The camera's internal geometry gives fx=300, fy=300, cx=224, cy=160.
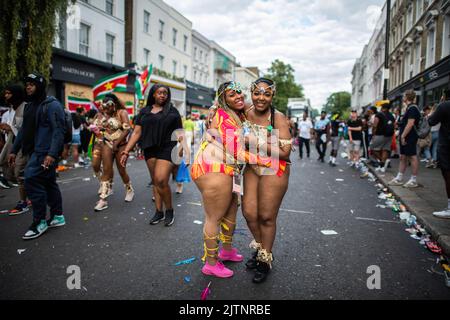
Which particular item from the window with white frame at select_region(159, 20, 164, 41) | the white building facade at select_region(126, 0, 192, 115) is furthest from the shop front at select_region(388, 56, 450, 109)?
the window with white frame at select_region(159, 20, 164, 41)

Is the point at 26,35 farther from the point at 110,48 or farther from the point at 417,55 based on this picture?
the point at 417,55

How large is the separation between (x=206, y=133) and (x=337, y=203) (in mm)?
3906

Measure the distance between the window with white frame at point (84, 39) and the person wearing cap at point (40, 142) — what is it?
16006 millimetres

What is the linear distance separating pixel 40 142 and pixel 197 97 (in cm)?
3025

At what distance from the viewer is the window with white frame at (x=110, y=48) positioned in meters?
20.2

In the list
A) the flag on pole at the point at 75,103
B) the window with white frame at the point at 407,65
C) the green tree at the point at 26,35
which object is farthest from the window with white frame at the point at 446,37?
the flag on pole at the point at 75,103

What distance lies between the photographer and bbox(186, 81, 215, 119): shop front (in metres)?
31.4

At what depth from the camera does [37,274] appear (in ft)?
9.35

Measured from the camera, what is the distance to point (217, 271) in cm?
283

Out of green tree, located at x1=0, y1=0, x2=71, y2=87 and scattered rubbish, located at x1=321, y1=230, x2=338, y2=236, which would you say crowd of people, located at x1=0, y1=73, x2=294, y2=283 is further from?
green tree, located at x1=0, y1=0, x2=71, y2=87

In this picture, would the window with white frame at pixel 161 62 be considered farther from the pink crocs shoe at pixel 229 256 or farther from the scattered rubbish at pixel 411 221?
the pink crocs shoe at pixel 229 256

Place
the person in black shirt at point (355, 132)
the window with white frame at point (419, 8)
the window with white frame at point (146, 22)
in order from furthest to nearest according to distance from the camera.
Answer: the window with white frame at point (146, 22) → the window with white frame at point (419, 8) → the person in black shirt at point (355, 132)
